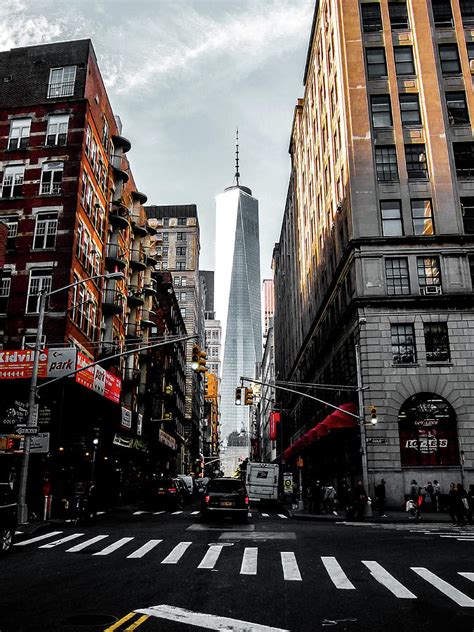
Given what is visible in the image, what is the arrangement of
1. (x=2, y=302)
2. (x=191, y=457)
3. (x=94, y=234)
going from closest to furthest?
1. (x=2, y=302)
2. (x=94, y=234)
3. (x=191, y=457)

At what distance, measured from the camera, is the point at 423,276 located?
126 ft

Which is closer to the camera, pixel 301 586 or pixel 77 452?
pixel 301 586

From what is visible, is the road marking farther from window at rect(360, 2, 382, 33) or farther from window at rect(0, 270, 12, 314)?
window at rect(360, 2, 382, 33)

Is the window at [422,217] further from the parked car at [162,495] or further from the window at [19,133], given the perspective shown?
the window at [19,133]

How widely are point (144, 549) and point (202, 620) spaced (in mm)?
8642

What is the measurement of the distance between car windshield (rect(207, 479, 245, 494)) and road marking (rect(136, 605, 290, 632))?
58.1 feet

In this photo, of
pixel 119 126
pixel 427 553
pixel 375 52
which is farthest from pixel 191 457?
pixel 427 553

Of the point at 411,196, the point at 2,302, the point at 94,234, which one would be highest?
the point at 411,196

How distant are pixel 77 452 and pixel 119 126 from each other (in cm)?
2881

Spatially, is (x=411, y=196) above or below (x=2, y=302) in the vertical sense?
above

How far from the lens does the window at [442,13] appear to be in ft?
144

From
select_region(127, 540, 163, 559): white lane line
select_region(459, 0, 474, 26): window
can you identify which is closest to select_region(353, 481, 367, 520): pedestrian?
select_region(127, 540, 163, 559): white lane line

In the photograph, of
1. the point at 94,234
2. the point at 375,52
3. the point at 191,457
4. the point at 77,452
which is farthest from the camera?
the point at 191,457

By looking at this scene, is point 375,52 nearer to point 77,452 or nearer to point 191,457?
point 77,452
